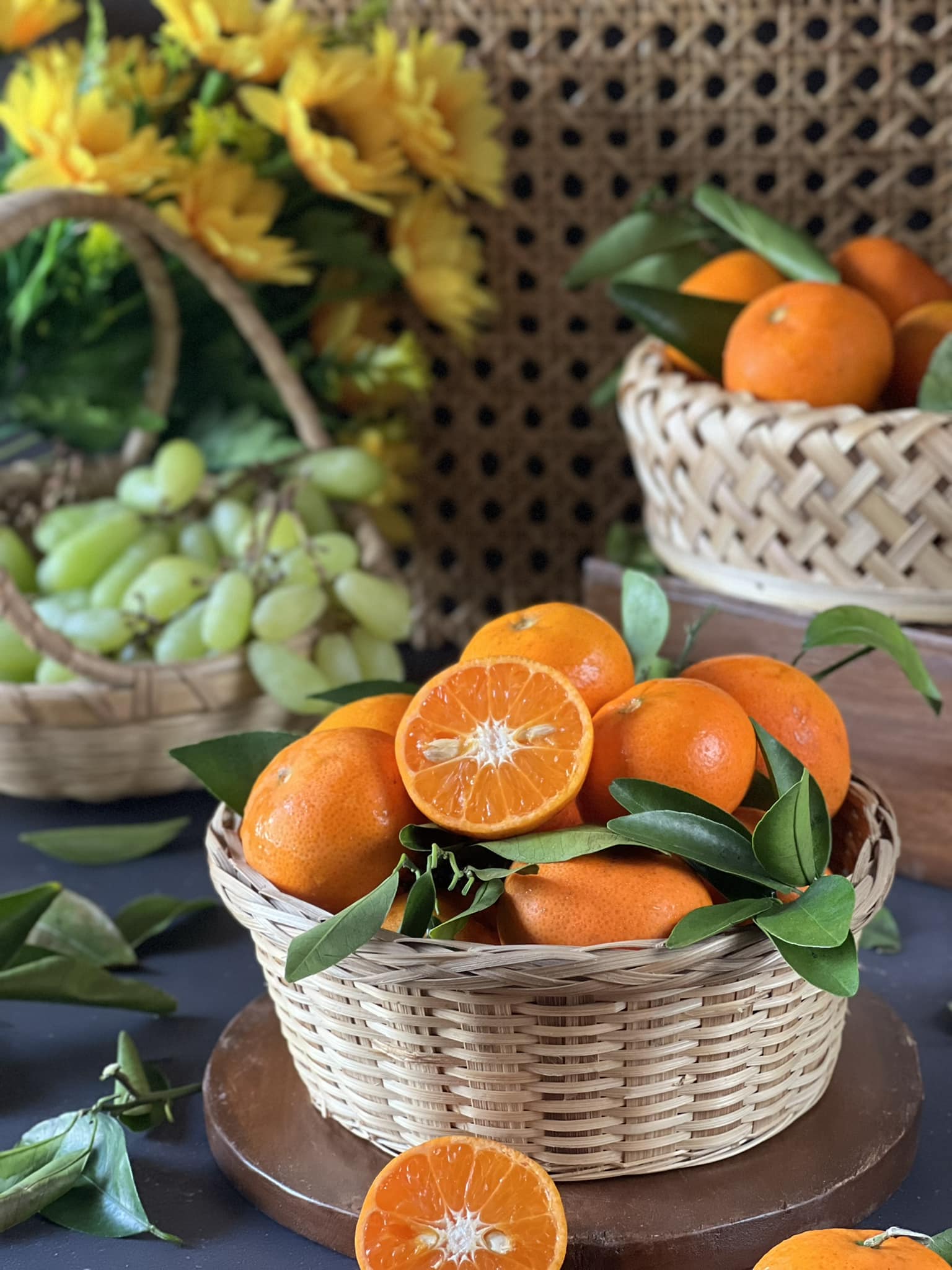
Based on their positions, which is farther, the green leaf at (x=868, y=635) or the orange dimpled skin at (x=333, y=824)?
the green leaf at (x=868, y=635)

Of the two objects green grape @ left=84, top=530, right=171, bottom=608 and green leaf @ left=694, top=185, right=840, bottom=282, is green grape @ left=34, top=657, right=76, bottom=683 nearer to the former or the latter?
green grape @ left=84, top=530, right=171, bottom=608

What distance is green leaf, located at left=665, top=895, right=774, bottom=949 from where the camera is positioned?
1.53ft

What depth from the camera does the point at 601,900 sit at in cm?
50

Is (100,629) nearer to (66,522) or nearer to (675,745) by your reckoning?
(66,522)

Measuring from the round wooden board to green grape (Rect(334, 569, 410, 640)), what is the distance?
0.39 meters

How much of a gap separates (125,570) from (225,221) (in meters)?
0.26

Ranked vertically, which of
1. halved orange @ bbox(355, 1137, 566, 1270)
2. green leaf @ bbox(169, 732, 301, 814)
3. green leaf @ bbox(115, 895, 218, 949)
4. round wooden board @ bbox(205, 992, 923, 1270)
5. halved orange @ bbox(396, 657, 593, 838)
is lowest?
green leaf @ bbox(115, 895, 218, 949)

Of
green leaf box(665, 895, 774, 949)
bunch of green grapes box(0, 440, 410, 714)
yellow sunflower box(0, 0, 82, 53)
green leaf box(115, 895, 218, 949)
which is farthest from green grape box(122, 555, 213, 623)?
green leaf box(665, 895, 774, 949)

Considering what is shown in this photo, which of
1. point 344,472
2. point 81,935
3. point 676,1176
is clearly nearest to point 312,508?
point 344,472

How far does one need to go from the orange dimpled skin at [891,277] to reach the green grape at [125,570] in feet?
1.63

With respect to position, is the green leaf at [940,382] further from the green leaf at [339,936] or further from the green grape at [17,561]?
→ the green grape at [17,561]

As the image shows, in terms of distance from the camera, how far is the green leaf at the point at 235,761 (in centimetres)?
62

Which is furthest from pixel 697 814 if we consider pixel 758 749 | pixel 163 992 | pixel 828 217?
pixel 828 217

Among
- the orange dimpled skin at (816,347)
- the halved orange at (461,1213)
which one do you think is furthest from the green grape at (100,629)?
the halved orange at (461,1213)
